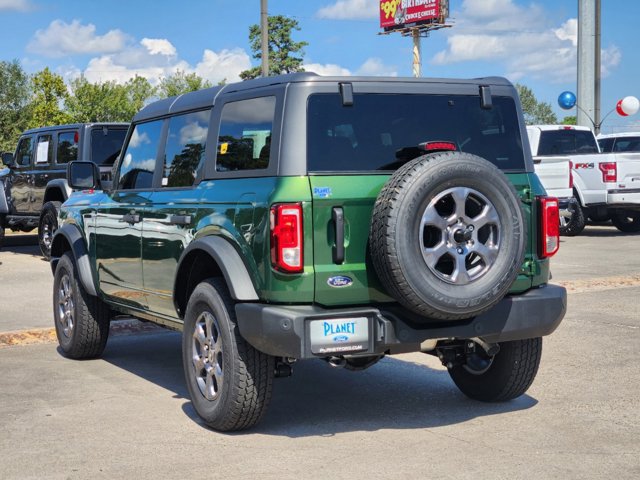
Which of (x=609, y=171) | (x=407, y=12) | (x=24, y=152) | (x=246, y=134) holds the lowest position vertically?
(x=609, y=171)

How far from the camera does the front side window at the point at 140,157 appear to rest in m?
7.16

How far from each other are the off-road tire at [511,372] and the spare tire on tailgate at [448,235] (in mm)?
935

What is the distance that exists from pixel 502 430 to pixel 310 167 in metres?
1.85

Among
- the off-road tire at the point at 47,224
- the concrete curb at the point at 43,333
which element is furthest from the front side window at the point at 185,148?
the off-road tire at the point at 47,224

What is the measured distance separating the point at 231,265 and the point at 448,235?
1.18m

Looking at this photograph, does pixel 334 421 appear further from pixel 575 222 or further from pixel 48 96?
pixel 48 96

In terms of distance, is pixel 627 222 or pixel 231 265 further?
pixel 627 222

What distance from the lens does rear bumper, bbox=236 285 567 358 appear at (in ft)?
17.4

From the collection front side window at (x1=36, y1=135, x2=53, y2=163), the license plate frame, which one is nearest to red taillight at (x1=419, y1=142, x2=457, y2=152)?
the license plate frame

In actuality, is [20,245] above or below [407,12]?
below

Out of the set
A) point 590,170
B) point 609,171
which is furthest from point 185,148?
point 590,170

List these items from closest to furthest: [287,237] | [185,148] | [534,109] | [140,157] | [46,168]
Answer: [287,237], [185,148], [140,157], [46,168], [534,109]

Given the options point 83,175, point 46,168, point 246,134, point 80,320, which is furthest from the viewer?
point 46,168

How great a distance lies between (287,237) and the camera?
5316mm
